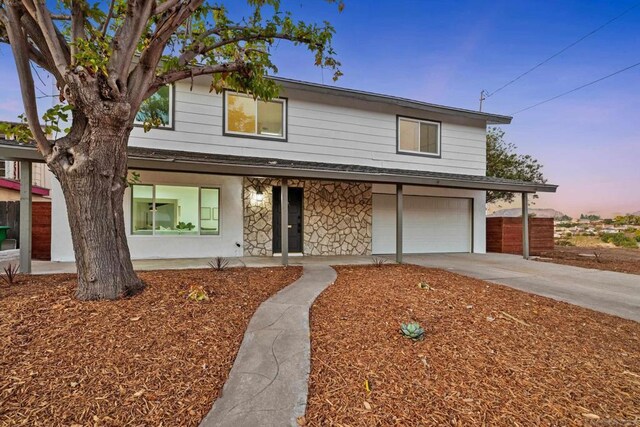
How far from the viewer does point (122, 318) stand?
305cm

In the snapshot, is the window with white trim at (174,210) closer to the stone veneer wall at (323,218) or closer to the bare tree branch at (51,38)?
the stone veneer wall at (323,218)

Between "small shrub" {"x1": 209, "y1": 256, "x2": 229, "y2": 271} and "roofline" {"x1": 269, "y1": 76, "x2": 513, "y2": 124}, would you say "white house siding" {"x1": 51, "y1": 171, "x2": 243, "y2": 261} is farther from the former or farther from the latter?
"roofline" {"x1": 269, "y1": 76, "x2": 513, "y2": 124}

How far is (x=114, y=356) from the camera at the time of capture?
2510mm

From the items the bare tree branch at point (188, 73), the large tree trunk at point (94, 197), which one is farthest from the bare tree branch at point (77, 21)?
the large tree trunk at point (94, 197)

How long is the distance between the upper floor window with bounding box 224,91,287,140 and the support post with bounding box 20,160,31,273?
451 cm

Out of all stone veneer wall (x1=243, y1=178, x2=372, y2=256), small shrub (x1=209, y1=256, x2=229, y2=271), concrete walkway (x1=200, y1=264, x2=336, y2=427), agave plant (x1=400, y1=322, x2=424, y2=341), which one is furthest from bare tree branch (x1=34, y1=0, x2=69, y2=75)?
stone veneer wall (x1=243, y1=178, x2=372, y2=256)

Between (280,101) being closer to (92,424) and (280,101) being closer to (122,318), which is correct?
(122,318)

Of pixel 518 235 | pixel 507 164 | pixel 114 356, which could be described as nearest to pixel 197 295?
pixel 114 356

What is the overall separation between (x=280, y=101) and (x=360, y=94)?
2607 mm

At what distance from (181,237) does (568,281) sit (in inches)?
371

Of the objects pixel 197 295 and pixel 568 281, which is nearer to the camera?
pixel 197 295

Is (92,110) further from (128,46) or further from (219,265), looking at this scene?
(219,265)

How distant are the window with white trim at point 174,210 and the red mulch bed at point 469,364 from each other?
18.4ft

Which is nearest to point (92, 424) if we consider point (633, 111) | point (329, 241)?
point (329, 241)
